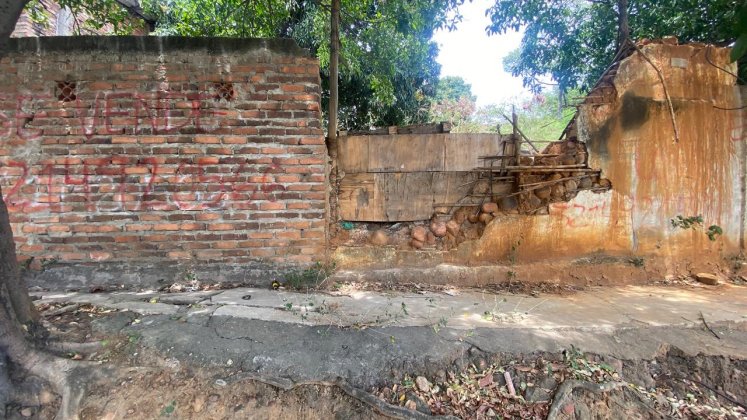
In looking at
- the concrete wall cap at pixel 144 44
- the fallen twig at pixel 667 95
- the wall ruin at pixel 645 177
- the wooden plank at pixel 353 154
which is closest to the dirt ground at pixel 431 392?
the wall ruin at pixel 645 177

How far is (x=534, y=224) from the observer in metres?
4.05

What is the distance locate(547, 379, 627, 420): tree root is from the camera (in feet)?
7.59

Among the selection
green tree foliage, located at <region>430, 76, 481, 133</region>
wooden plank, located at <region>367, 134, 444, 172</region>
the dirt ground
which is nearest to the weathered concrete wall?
wooden plank, located at <region>367, 134, 444, 172</region>

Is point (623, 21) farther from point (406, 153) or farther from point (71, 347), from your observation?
point (71, 347)

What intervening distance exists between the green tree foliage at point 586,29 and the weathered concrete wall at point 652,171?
116cm

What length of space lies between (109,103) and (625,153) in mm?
5108

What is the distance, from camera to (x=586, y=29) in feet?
19.6

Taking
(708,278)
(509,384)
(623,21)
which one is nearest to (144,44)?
(509,384)

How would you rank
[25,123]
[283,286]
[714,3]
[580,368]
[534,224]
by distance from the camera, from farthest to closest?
[714,3] → [534,224] → [283,286] → [25,123] → [580,368]

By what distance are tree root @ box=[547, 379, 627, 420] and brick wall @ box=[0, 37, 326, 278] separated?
2.41 meters

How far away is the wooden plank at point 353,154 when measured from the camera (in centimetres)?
402

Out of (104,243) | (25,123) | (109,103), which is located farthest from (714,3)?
(25,123)

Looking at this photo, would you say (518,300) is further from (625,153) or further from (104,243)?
(104,243)

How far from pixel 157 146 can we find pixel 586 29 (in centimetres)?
628
